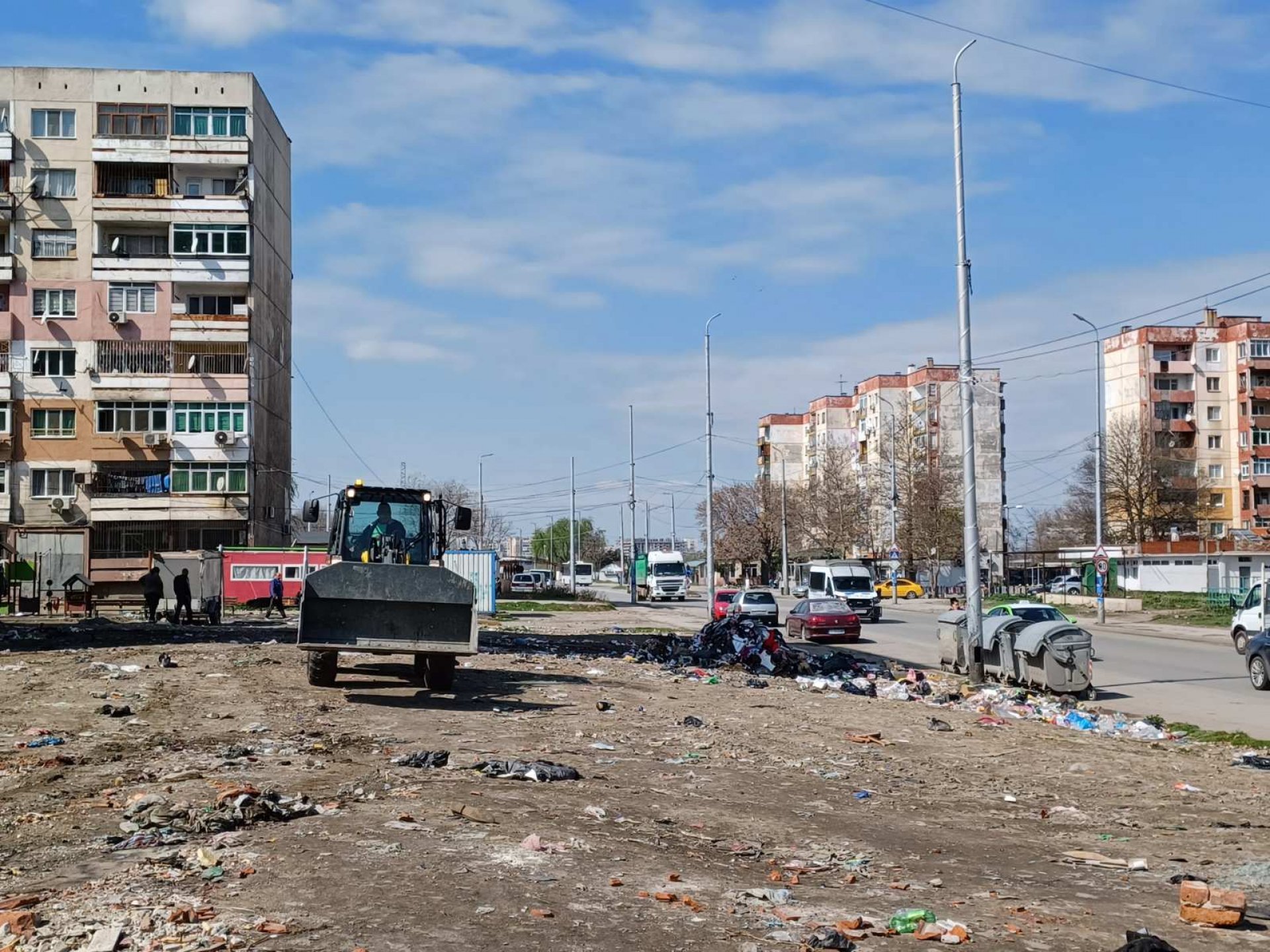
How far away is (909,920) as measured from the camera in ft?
21.9

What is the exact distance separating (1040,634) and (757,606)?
21.0m

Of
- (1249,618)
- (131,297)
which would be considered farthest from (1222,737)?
(131,297)

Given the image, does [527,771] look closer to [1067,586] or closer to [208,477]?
[208,477]

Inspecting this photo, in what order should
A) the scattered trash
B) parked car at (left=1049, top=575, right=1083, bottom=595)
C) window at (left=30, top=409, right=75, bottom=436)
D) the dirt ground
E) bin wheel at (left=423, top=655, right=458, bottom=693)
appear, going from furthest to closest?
parked car at (left=1049, top=575, right=1083, bottom=595), window at (left=30, top=409, right=75, bottom=436), bin wheel at (left=423, top=655, right=458, bottom=693), the scattered trash, the dirt ground

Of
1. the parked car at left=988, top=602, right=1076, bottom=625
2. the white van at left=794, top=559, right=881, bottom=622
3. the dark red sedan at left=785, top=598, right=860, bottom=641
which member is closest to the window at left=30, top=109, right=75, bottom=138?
the white van at left=794, top=559, right=881, bottom=622

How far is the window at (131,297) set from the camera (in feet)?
176

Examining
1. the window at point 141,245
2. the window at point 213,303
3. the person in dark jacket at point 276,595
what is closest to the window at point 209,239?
the window at point 141,245

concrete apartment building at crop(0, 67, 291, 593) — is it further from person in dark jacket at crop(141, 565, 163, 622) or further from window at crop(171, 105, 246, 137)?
person in dark jacket at crop(141, 565, 163, 622)

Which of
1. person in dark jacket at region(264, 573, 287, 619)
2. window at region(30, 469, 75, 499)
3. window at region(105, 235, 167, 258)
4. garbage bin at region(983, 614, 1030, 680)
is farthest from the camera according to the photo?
window at region(105, 235, 167, 258)

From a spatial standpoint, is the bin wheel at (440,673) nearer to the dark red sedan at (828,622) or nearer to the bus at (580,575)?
the dark red sedan at (828,622)

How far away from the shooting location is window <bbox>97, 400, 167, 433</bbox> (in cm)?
5325

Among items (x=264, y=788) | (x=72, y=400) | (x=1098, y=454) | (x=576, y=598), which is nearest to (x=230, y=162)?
(x=72, y=400)

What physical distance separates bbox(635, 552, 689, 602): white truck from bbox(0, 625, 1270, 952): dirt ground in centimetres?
6011

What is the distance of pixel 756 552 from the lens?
112 m
